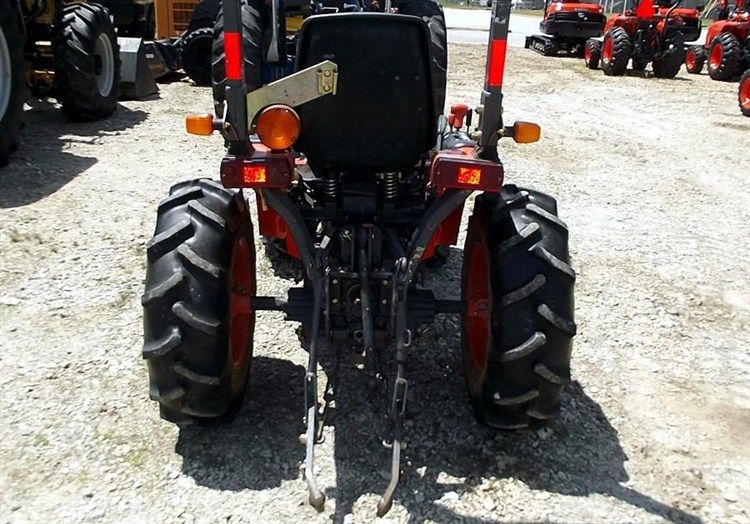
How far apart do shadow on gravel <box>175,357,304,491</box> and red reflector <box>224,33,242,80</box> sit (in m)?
1.44

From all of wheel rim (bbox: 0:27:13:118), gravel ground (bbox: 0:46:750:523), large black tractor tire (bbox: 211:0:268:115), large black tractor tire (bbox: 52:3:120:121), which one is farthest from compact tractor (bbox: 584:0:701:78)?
wheel rim (bbox: 0:27:13:118)

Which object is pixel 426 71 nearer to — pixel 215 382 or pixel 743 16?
pixel 215 382

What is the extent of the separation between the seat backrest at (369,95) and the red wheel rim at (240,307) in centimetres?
A: 53

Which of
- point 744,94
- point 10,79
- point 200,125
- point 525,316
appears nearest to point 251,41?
point 10,79

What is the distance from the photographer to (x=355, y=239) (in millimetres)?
2793

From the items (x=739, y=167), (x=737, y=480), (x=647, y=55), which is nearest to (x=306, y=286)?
(x=737, y=480)

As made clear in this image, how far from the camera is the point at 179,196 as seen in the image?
2.84 metres

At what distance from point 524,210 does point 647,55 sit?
14.0 meters

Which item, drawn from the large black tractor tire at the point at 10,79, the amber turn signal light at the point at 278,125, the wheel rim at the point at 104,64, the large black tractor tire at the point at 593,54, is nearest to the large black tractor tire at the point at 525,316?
the amber turn signal light at the point at 278,125

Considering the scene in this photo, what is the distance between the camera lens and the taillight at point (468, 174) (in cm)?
251

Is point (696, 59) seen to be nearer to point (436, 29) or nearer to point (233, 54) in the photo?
point (436, 29)

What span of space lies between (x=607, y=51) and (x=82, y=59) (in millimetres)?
11571

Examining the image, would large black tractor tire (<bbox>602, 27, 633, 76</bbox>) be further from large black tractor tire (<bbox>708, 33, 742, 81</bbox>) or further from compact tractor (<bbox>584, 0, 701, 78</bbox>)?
large black tractor tire (<bbox>708, 33, 742, 81</bbox>)

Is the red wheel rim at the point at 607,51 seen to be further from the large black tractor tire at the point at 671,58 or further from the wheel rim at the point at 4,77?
the wheel rim at the point at 4,77
